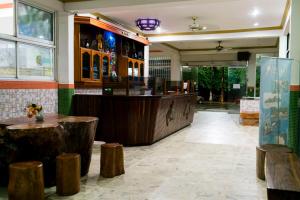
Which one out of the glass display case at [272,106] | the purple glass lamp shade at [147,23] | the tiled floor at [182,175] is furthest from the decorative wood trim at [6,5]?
the glass display case at [272,106]

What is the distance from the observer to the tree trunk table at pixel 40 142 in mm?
3256

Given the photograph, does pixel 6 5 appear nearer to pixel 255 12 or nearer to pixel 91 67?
pixel 91 67

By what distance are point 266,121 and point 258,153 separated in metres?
0.68

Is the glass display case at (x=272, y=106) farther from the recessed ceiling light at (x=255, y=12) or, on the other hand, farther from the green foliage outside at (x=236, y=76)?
the green foliage outside at (x=236, y=76)

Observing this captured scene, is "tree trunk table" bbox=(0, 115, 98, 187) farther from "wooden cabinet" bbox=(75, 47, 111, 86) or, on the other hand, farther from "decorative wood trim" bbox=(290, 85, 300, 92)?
"decorative wood trim" bbox=(290, 85, 300, 92)

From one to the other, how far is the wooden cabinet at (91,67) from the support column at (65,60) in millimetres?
444

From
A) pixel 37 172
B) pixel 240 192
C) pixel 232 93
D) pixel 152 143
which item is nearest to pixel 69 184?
pixel 37 172

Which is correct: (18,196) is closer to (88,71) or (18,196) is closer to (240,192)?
(240,192)

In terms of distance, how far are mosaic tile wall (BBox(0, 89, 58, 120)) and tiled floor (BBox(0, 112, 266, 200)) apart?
141cm

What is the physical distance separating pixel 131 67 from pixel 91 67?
2.29 metres

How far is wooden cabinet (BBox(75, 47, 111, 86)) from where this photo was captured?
6.71m

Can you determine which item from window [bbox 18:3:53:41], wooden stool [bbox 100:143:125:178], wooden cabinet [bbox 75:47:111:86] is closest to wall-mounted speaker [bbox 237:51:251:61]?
wooden cabinet [bbox 75:47:111:86]

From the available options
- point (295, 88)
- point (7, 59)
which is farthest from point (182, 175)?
point (7, 59)

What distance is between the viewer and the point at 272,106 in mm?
4430
